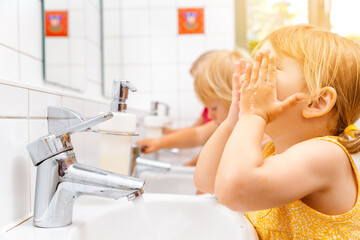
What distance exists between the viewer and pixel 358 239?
24.0 inches

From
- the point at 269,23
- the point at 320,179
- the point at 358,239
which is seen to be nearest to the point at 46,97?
the point at 320,179

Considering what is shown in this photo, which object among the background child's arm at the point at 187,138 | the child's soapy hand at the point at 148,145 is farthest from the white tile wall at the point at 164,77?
the child's soapy hand at the point at 148,145

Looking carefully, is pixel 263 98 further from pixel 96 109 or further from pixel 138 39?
pixel 138 39

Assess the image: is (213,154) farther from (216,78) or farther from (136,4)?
(136,4)

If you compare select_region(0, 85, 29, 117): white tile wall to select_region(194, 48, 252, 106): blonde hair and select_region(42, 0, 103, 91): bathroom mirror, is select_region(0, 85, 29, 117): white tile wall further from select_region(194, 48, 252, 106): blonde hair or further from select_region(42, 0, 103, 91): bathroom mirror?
select_region(194, 48, 252, 106): blonde hair

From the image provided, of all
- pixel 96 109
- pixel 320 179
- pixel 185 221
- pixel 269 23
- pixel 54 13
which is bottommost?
pixel 185 221

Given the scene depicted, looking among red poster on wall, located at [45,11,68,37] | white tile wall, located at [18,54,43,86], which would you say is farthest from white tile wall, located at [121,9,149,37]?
white tile wall, located at [18,54,43,86]

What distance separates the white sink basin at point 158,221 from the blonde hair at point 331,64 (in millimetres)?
254

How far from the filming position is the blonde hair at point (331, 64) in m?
0.61

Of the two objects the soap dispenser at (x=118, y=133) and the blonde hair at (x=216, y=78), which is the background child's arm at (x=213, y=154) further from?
the blonde hair at (x=216, y=78)

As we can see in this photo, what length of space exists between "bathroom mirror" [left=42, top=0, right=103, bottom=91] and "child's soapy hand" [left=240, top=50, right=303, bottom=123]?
0.55 metres

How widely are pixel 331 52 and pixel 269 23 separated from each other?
58.2 inches

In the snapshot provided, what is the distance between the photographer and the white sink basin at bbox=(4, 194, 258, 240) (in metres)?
0.60

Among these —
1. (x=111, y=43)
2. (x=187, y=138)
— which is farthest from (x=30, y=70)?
(x=111, y=43)
